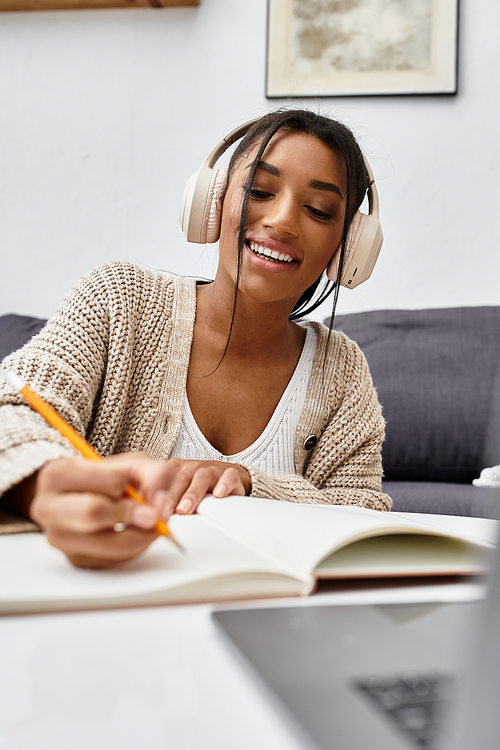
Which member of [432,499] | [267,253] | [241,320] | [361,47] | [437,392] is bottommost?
[432,499]

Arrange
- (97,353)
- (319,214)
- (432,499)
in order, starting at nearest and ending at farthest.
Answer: (97,353) < (319,214) < (432,499)

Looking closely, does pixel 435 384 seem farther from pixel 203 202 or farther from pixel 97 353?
pixel 97 353

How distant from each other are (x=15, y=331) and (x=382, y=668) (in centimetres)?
161

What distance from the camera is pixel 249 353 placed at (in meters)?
1.06

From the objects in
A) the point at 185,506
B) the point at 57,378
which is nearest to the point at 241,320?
the point at 57,378

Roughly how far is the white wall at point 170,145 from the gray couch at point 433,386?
1.05 ft

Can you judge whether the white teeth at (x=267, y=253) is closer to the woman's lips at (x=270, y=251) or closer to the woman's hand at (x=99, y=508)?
the woman's lips at (x=270, y=251)

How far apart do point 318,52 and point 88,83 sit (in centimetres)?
74

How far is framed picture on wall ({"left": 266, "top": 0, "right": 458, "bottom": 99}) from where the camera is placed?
1.98 metres

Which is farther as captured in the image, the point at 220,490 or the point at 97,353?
the point at 97,353

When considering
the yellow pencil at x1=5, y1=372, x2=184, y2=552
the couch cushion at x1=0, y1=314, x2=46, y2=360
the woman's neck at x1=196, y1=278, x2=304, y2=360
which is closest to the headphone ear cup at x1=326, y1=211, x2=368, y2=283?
the woman's neck at x1=196, y1=278, x2=304, y2=360

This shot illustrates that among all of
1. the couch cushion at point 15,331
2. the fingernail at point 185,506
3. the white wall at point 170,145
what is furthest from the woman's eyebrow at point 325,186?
the white wall at point 170,145

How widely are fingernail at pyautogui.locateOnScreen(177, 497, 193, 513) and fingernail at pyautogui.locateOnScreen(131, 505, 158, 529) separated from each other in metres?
0.19

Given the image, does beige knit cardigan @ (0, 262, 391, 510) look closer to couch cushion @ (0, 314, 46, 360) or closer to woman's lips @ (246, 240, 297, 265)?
woman's lips @ (246, 240, 297, 265)
